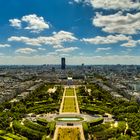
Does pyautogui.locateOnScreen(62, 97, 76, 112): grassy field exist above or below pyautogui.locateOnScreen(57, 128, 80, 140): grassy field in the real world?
above

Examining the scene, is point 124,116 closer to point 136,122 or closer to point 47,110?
point 136,122

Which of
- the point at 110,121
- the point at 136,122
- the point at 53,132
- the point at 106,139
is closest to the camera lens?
the point at 106,139

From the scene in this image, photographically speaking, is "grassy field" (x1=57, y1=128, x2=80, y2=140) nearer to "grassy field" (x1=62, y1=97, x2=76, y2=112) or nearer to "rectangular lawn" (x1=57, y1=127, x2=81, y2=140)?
"rectangular lawn" (x1=57, y1=127, x2=81, y2=140)

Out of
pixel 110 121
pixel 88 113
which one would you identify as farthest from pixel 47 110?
pixel 110 121

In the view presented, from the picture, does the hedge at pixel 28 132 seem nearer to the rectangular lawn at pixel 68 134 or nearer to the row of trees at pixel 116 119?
the rectangular lawn at pixel 68 134

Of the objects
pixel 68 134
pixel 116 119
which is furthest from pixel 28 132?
pixel 116 119

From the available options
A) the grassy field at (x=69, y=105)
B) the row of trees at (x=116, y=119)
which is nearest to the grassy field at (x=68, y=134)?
the row of trees at (x=116, y=119)

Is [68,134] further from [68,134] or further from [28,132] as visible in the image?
[28,132]

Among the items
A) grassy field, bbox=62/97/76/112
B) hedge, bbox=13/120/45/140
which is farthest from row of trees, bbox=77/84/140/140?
hedge, bbox=13/120/45/140
